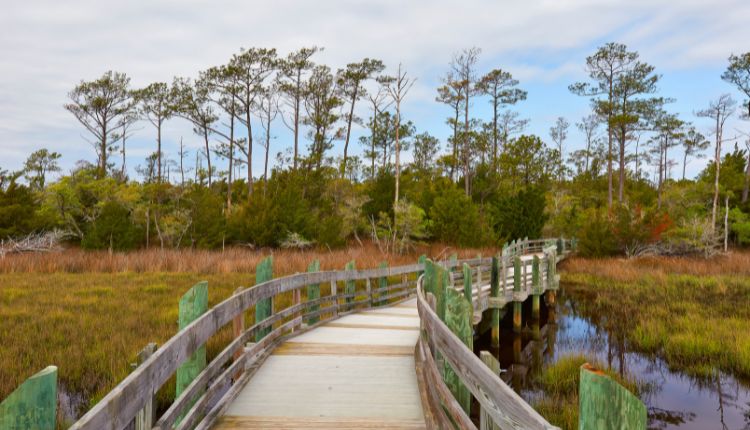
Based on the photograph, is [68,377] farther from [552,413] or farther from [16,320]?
[552,413]

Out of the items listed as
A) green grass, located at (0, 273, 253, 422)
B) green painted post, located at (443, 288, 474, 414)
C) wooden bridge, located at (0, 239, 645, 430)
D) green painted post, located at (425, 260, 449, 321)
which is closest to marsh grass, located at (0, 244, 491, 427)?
green grass, located at (0, 273, 253, 422)

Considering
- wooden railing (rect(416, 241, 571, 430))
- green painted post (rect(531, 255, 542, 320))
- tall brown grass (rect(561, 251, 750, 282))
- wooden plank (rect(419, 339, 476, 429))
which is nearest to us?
wooden railing (rect(416, 241, 571, 430))

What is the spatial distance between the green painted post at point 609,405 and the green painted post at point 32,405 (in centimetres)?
190

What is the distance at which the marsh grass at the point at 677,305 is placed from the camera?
10609 millimetres

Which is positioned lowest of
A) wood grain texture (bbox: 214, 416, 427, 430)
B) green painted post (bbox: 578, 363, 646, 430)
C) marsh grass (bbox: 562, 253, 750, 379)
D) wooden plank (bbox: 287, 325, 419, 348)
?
marsh grass (bbox: 562, 253, 750, 379)

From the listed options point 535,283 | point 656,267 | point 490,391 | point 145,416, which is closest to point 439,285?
point 490,391

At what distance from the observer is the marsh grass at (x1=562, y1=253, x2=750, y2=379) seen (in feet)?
34.8

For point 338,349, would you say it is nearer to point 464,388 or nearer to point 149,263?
point 464,388

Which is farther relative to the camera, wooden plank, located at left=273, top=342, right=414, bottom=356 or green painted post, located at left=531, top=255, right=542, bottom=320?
green painted post, located at left=531, top=255, right=542, bottom=320

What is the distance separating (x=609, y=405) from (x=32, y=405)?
2.06 metres

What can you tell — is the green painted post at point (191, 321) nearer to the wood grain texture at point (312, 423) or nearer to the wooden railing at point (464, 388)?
the wood grain texture at point (312, 423)

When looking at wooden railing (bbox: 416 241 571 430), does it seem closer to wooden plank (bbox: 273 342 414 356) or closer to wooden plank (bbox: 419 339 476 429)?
wooden plank (bbox: 419 339 476 429)

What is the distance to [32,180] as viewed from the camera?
44.6 m

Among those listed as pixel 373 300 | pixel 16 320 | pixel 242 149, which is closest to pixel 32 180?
pixel 242 149
